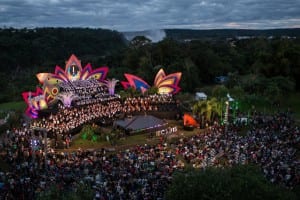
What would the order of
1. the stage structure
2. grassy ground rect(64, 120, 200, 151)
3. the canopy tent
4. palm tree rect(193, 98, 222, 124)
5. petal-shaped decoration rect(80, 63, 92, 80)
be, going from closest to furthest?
1. grassy ground rect(64, 120, 200, 151)
2. the canopy tent
3. the stage structure
4. palm tree rect(193, 98, 222, 124)
5. petal-shaped decoration rect(80, 63, 92, 80)

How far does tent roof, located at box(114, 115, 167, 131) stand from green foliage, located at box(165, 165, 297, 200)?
2165 cm

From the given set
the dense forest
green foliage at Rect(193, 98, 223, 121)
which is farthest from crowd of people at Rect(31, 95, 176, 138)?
the dense forest

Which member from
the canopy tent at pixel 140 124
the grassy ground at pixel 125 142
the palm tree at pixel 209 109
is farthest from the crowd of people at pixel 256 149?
the canopy tent at pixel 140 124

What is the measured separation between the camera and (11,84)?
67.3 meters

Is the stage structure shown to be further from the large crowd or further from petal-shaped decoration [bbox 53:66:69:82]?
the large crowd

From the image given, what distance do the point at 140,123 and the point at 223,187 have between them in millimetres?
23392

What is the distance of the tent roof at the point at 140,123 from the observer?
35681 millimetres

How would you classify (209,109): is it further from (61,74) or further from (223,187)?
(223,187)

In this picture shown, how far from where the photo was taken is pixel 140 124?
36.1 meters

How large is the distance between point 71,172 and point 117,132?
1250 centimetres

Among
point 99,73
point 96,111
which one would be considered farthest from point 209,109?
point 99,73

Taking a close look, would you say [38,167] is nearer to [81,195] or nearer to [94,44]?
[81,195]

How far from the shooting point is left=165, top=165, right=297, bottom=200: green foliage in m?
13.0

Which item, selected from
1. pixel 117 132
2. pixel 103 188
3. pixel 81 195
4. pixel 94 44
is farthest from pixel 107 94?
pixel 94 44
